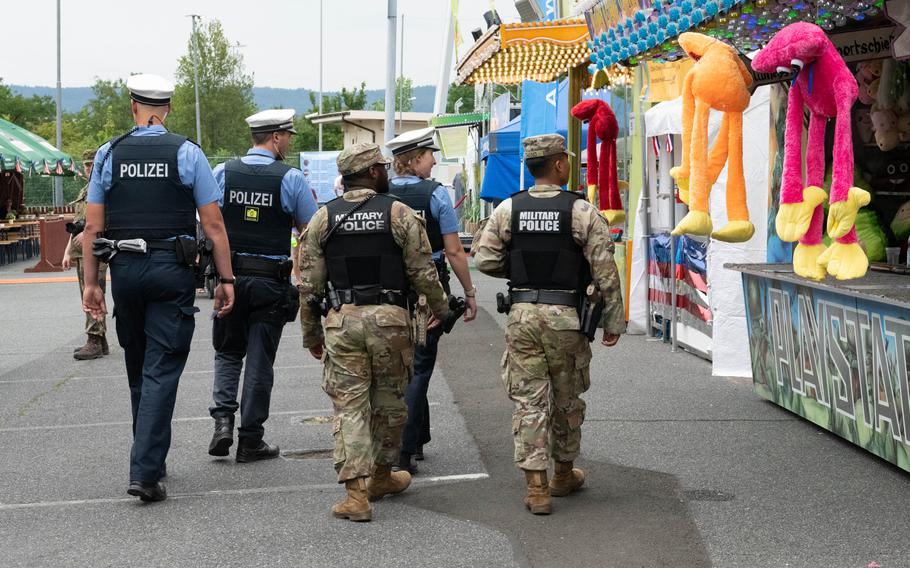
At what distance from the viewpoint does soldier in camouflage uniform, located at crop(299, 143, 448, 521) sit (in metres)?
5.96

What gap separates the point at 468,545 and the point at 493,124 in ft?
84.2

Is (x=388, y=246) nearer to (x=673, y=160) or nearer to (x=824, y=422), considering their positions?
(x=824, y=422)

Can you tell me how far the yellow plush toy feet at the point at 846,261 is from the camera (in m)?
5.52

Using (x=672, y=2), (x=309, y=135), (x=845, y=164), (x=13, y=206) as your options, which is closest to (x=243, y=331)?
(x=672, y=2)

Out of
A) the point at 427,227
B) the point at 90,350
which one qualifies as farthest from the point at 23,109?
the point at 427,227

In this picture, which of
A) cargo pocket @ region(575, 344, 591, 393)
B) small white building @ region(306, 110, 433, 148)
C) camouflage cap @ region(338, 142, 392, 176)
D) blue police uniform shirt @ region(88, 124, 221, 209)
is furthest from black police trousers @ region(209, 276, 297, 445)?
small white building @ region(306, 110, 433, 148)

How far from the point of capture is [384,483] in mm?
6305

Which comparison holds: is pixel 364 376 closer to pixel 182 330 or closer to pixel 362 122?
pixel 182 330

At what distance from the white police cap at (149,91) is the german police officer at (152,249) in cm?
17

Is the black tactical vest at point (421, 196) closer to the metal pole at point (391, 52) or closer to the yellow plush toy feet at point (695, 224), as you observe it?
the yellow plush toy feet at point (695, 224)

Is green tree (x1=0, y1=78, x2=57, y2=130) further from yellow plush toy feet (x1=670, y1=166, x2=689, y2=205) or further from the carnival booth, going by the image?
yellow plush toy feet (x1=670, y1=166, x2=689, y2=205)

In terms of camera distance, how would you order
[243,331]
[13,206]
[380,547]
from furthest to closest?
[13,206] → [243,331] → [380,547]

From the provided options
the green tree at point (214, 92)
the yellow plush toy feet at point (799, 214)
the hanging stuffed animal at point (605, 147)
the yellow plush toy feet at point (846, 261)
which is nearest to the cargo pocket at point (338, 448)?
the yellow plush toy feet at point (799, 214)

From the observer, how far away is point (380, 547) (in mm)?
5473
